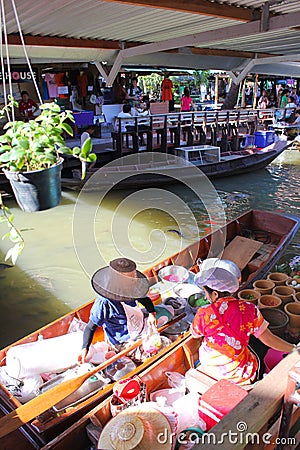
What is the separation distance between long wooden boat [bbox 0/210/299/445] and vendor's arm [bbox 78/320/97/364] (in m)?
0.32

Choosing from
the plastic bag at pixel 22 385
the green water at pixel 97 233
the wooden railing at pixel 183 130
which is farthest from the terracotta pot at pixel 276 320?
the wooden railing at pixel 183 130

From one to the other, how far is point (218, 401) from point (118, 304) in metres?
1.06

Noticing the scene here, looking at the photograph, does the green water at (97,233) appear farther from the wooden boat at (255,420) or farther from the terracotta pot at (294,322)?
the terracotta pot at (294,322)

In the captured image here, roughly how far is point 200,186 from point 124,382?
313 inches

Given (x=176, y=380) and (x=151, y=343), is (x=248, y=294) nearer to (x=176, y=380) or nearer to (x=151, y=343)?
(x=151, y=343)

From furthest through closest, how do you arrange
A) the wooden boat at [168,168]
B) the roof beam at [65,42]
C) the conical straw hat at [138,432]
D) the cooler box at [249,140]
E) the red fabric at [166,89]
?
the red fabric at [166,89], the cooler box at [249,140], the wooden boat at [168,168], the roof beam at [65,42], the conical straw hat at [138,432]

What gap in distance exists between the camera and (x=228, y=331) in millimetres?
2322

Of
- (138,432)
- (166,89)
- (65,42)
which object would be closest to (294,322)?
(138,432)

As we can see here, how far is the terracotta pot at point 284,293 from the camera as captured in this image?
3732 mm

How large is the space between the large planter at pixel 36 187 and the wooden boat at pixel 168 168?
696 centimetres

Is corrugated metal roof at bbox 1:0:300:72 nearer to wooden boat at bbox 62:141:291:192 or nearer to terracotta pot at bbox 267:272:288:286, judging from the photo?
wooden boat at bbox 62:141:291:192

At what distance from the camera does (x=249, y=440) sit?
1126 millimetres

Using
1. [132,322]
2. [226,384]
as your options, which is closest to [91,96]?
[132,322]

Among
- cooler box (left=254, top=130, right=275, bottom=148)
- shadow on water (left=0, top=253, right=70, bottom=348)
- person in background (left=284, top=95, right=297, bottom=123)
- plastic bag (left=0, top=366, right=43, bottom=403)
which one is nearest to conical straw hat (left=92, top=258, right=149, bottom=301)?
plastic bag (left=0, top=366, right=43, bottom=403)
